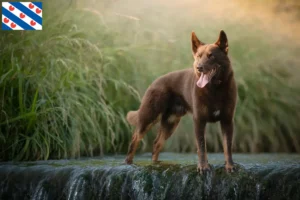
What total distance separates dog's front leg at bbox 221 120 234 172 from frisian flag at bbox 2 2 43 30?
172 centimetres

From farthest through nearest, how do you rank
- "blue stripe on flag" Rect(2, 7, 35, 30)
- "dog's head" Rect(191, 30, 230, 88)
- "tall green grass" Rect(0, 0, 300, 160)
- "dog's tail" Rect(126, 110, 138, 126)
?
"blue stripe on flag" Rect(2, 7, 35, 30) → "tall green grass" Rect(0, 0, 300, 160) → "dog's tail" Rect(126, 110, 138, 126) → "dog's head" Rect(191, 30, 230, 88)

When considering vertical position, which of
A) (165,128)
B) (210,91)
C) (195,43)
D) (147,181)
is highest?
(195,43)

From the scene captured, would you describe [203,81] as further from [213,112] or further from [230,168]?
[230,168]

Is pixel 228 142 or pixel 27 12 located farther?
pixel 27 12

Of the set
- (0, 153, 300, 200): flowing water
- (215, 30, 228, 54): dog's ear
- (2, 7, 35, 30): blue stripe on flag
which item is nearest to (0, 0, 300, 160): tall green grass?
(2, 7, 35, 30): blue stripe on flag

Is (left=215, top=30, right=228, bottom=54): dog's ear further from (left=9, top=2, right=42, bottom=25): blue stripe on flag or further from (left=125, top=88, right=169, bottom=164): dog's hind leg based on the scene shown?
Answer: (left=9, top=2, right=42, bottom=25): blue stripe on flag

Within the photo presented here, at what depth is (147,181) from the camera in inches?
98.2

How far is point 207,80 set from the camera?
93.4 inches

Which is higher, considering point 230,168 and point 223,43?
point 223,43

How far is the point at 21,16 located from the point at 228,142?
5.96 feet

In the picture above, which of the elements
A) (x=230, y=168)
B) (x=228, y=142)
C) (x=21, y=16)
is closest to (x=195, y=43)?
(x=228, y=142)

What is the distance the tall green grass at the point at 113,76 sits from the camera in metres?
3.29

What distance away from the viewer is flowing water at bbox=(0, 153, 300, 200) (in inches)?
92.7

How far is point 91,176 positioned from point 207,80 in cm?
72
